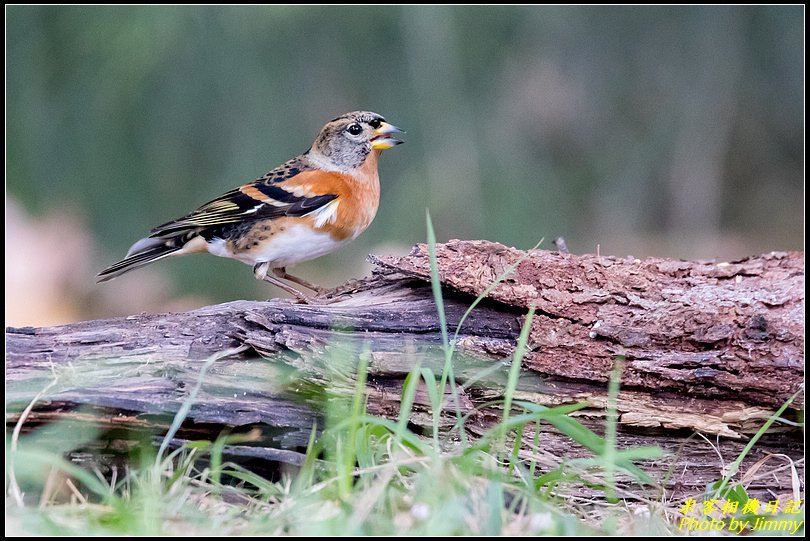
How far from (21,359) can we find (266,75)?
3.98m

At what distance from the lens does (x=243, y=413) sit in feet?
8.38

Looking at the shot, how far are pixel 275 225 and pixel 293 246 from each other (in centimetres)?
13

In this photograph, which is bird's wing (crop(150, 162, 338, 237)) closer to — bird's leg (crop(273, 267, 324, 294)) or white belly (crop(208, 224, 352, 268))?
white belly (crop(208, 224, 352, 268))

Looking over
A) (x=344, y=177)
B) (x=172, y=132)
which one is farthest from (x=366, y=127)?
(x=172, y=132)

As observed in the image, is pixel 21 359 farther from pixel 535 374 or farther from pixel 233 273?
pixel 233 273

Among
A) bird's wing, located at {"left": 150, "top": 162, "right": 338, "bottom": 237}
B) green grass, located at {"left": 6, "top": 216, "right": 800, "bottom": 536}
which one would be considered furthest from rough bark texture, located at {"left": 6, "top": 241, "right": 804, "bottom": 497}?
bird's wing, located at {"left": 150, "top": 162, "right": 338, "bottom": 237}

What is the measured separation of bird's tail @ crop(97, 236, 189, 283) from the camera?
4.00 metres

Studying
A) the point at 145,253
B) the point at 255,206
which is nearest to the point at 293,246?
the point at 255,206

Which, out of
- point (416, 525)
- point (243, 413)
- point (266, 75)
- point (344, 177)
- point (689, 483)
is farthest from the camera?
point (266, 75)

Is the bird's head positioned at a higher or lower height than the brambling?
higher

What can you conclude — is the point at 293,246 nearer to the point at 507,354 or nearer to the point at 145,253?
the point at 145,253

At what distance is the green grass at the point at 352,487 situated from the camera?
6.31 feet

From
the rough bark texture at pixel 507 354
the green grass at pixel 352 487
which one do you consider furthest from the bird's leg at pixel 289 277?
the green grass at pixel 352 487

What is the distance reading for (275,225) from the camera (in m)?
3.98
